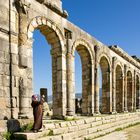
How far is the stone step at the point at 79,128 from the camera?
9.14 m

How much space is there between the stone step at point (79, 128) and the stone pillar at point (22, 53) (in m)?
0.97

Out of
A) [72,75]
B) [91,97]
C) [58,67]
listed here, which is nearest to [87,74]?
[91,97]

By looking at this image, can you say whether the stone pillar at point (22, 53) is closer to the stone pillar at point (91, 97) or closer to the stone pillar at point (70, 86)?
the stone pillar at point (70, 86)

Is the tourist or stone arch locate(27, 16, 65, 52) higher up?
stone arch locate(27, 16, 65, 52)

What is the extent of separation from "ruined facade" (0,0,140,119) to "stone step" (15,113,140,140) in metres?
0.92

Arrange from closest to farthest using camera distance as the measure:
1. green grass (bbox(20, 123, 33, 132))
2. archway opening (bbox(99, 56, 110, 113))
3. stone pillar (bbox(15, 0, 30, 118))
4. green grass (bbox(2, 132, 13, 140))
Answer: green grass (bbox(2, 132, 13, 140))
green grass (bbox(20, 123, 33, 132))
stone pillar (bbox(15, 0, 30, 118))
archway opening (bbox(99, 56, 110, 113))

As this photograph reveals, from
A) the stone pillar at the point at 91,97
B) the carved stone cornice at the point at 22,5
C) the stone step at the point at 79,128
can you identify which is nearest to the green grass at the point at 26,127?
the stone step at the point at 79,128

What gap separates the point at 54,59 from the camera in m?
12.7

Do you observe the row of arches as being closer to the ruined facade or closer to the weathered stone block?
the ruined facade

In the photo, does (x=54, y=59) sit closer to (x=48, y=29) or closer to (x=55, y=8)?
(x=48, y=29)

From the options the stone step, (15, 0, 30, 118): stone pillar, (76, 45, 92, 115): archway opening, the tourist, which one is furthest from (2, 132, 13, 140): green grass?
(76, 45, 92, 115): archway opening

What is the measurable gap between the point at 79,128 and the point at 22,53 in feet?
13.1

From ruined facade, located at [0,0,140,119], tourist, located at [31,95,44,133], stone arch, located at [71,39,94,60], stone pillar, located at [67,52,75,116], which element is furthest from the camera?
stone arch, located at [71,39,94,60]

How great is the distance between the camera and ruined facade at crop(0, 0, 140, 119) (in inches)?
362
